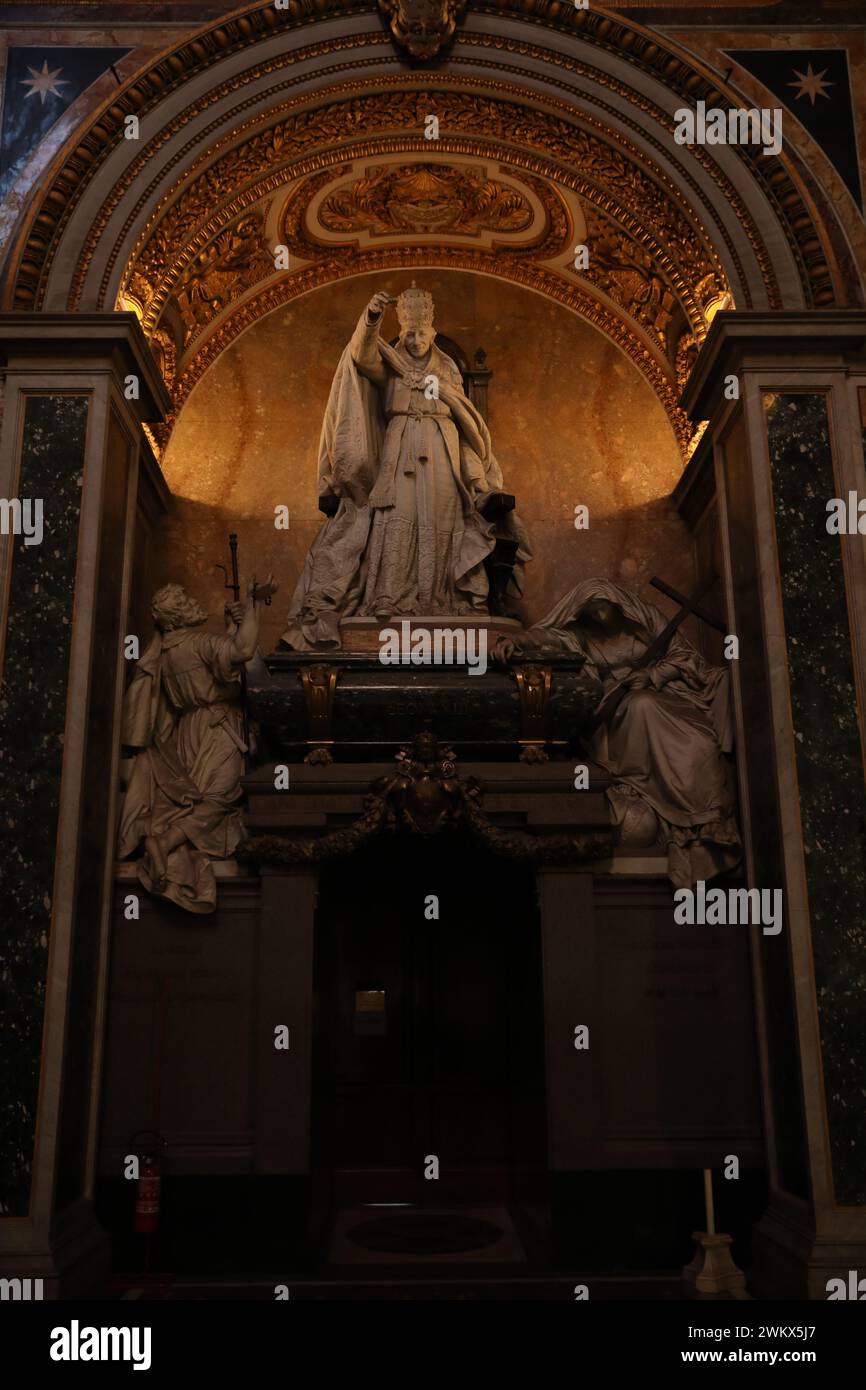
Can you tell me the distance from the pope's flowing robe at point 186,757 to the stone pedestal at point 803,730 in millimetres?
3080

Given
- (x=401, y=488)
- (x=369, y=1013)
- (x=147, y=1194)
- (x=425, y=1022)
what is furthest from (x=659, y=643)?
(x=147, y=1194)

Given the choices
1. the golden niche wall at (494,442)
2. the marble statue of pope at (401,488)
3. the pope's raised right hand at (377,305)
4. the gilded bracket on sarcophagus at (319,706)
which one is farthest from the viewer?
the golden niche wall at (494,442)

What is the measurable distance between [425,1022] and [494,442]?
4.34m

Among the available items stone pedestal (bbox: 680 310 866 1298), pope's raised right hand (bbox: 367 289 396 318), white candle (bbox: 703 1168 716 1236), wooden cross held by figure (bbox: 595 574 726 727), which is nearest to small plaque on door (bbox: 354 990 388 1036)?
wooden cross held by figure (bbox: 595 574 726 727)

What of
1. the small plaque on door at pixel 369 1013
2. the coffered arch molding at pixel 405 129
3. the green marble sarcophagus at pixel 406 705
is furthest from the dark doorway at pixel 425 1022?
the coffered arch molding at pixel 405 129

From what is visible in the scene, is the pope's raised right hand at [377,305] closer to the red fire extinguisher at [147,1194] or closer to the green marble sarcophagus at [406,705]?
the green marble sarcophagus at [406,705]

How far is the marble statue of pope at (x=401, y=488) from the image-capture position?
830 cm

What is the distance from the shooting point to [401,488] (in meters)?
8.48

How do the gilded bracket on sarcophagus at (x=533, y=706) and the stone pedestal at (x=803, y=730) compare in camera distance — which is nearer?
the stone pedestal at (x=803, y=730)

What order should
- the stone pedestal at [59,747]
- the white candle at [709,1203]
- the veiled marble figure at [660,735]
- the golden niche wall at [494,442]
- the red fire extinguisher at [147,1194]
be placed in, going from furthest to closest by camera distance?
1. the golden niche wall at [494,442]
2. the veiled marble figure at [660,735]
3. the red fire extinguisher at [147,1194]
4. the stone pedestal at [59,747]
5. the white candle at [709,1203]

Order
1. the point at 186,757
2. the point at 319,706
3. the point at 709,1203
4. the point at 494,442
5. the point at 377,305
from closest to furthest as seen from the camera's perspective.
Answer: the point at 709,1203
the point at 319,706
the point at 186,757
the point at 377,305
the point at 494,442

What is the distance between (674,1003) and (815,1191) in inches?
52.9

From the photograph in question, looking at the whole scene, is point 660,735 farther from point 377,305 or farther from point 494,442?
point 377,305

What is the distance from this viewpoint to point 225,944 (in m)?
7.44
